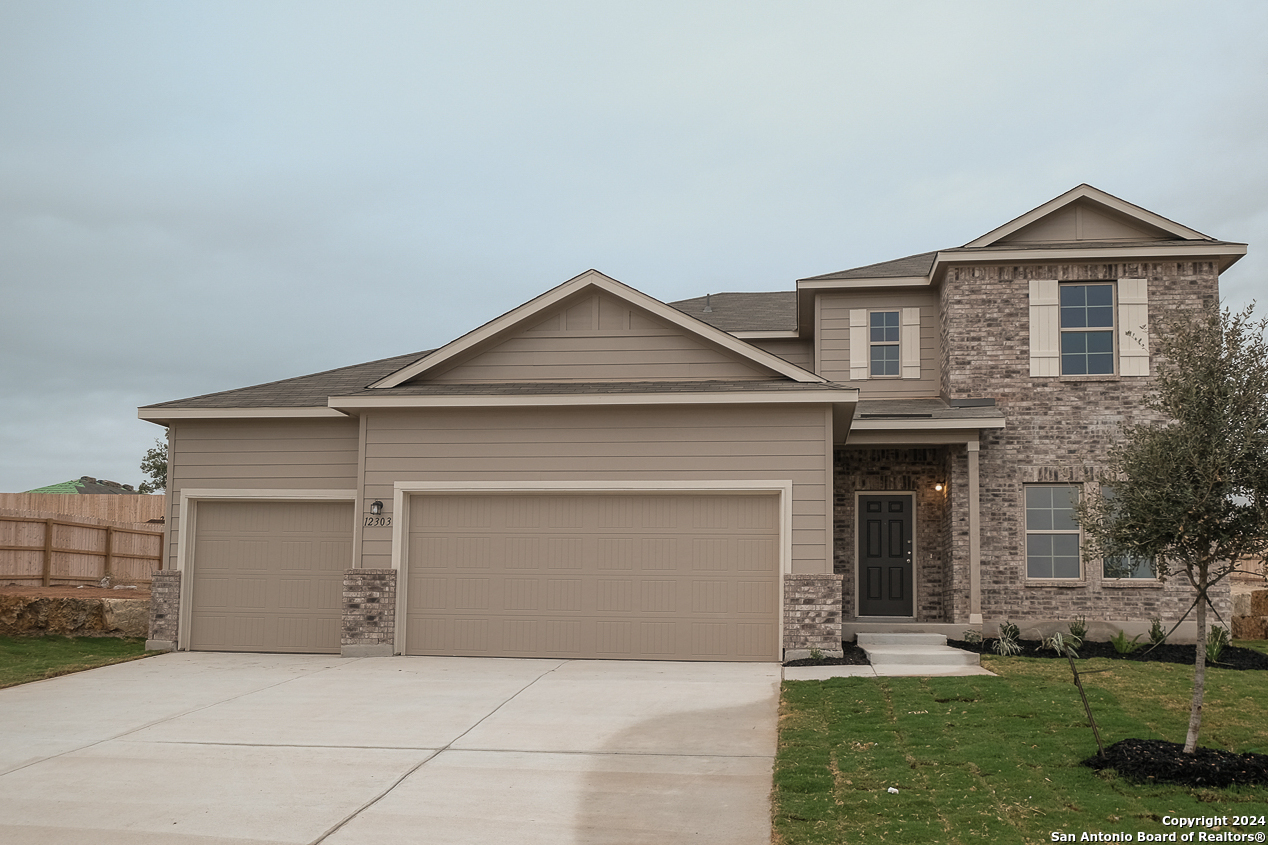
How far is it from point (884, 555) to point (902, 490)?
1.08m

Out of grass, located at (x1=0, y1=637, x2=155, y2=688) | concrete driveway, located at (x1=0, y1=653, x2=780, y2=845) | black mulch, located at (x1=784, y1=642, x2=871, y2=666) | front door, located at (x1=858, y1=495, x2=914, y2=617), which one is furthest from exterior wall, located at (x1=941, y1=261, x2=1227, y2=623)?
grass, located at (x1=0, y1=637, x2=155, y2=688)

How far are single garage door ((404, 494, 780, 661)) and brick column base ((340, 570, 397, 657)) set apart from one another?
0.28 meters

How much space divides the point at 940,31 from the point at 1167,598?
50.6 ft

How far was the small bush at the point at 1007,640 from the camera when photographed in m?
13.1

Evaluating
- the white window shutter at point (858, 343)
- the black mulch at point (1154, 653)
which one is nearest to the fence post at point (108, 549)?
the white window shutter at point (858, 343)

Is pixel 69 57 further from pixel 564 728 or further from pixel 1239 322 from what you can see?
pixel 1239 322

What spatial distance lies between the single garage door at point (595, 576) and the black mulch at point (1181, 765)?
5.78 m

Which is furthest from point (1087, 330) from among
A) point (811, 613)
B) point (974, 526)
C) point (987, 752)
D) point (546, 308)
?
point (987, 752)

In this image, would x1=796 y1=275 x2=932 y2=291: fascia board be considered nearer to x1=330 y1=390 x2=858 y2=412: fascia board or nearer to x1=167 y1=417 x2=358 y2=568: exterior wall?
x1=330 y1=390 x2=858 y2=412: fascia board

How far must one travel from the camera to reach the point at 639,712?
945 cm

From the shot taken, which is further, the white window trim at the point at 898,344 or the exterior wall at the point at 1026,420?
the white window trim at the point at 898,344

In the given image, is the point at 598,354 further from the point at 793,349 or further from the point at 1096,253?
the point at 1096,253

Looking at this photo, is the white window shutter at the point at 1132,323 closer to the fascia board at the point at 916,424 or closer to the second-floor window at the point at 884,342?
the fascia board at the point at 916,424

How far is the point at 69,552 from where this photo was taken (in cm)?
1905
